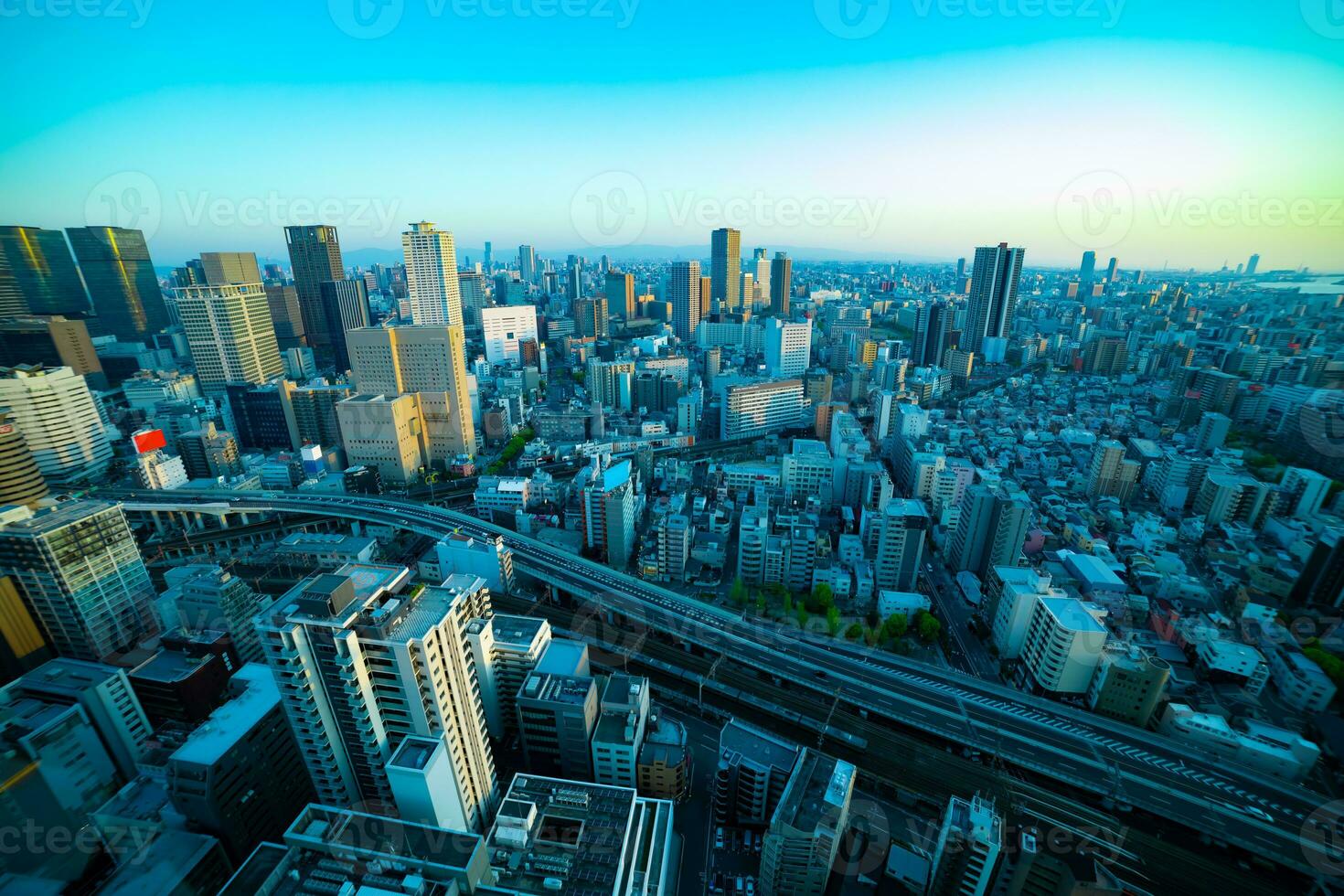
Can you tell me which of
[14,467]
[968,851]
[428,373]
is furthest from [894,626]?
[14,467]

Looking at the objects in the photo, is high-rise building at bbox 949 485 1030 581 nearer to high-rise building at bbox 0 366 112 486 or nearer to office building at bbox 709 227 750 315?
high-rise building at bbox 0 366 112 486

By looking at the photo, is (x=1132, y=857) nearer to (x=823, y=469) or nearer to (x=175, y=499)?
(x=823, y=469)

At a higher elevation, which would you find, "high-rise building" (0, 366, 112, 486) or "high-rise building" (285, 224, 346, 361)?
"high-rise building" (285, 224, 346, 361)

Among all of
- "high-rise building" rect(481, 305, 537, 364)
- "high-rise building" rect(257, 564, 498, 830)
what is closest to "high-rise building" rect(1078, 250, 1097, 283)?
"high-rise building" rect(481, 305, 537, 364)

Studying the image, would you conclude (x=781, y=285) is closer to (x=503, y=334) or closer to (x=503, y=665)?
(x=503, y=334)

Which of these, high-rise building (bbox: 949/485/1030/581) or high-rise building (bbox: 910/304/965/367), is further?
high-rise building (bbox: 910/304/965/367)
